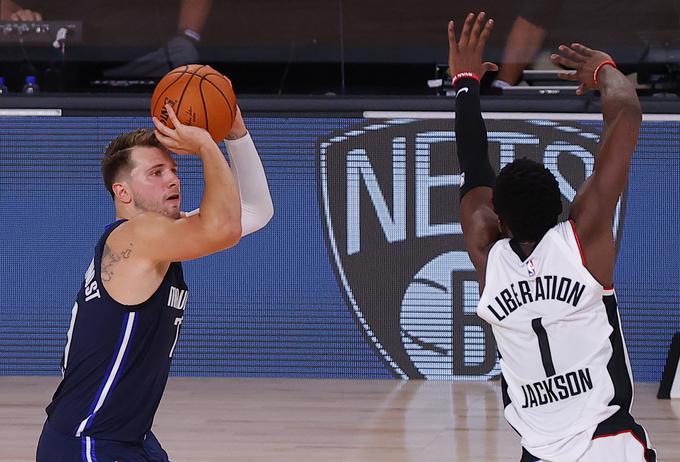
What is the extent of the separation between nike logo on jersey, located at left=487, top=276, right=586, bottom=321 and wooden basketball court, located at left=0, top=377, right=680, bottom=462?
2255 millimetres

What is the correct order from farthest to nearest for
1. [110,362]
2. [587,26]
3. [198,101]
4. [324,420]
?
1. [587,26]
2. [324,420]
3. [198,101]
4. [110,362]

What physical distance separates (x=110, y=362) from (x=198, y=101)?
0.83 metres

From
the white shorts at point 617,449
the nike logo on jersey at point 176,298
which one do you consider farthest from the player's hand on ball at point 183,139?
the white shorts at point 617,449

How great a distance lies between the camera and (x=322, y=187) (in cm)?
679

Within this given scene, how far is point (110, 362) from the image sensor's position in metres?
3.08

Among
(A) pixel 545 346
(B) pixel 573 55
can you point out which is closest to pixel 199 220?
(A) pixel 545 346

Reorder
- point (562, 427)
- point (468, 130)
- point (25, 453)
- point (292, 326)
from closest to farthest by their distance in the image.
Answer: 1. point (562, 427)
2. point (468, 130)
3. point (25, 453)
4. point (292, 326)

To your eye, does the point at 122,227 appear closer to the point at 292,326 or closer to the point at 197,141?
the point at 197,141

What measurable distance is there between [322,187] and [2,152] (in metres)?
1.98

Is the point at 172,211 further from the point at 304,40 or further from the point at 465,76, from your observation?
the point at 304,40

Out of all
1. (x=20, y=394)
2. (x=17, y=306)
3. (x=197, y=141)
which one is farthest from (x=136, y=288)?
(x=17, y=306)

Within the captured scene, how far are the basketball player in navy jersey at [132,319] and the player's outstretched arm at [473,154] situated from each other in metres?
0.66

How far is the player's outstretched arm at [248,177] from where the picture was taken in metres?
3.58

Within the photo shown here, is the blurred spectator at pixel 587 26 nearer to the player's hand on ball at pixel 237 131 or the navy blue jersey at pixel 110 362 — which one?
the player's hand on ball at pixel 237 131
